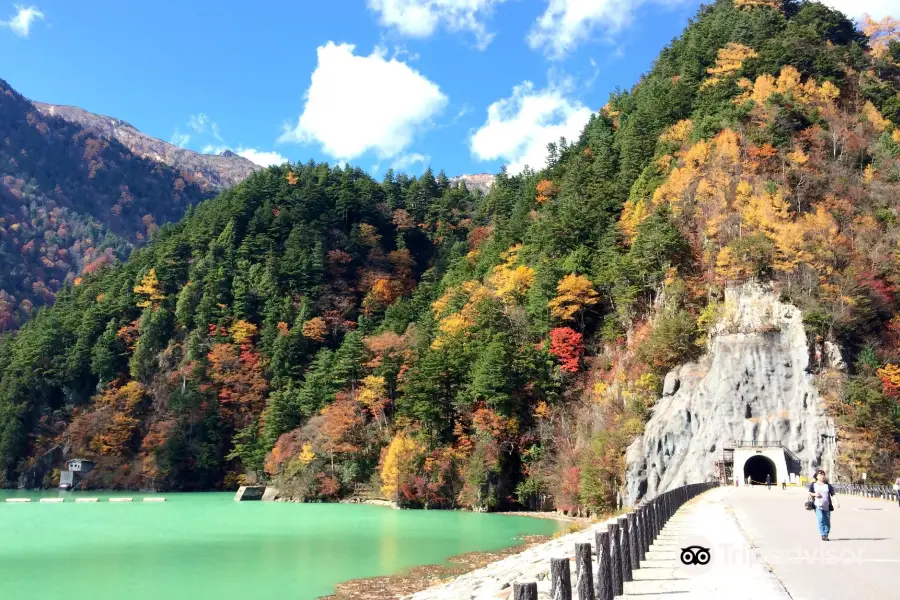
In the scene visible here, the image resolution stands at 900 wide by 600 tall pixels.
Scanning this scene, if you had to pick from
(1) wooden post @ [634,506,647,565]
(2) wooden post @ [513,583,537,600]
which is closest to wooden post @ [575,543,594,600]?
(2) wooden post @ [513,583,537,600]

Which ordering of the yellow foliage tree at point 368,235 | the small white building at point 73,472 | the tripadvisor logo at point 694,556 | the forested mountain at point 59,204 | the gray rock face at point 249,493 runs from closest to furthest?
the tripadvisor logo at point 694,556 < the gray rock face at point 249,493 < the small white building at point 73,472 < the yellow foliage tree at point 368,235 < the forested mountain at point 59,204

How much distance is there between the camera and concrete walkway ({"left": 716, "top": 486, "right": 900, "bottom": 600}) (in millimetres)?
8117

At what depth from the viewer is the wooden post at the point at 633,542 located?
10508mm

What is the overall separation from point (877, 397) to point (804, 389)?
337 centimetres

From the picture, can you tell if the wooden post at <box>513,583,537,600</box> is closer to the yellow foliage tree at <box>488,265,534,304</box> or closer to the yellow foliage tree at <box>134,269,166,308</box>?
the yellow foliage tree at <box>488,265,534,304</box>

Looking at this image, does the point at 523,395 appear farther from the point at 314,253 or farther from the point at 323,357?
the point at 314,253

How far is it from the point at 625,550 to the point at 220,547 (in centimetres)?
2206

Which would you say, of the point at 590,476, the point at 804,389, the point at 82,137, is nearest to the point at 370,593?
the point at 590,476

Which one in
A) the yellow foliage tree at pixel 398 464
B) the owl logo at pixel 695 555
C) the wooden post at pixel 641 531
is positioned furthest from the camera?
the yellow foliage tree at pixel 398 464

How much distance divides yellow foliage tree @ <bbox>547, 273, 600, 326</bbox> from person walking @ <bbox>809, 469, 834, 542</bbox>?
1442 inches

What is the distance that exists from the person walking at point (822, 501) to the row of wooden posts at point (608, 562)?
298 centimetres

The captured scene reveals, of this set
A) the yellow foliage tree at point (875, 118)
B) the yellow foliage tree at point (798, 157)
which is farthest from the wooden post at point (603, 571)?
the yellow foliage tree at point (875, 118)

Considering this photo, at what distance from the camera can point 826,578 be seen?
28.5ft

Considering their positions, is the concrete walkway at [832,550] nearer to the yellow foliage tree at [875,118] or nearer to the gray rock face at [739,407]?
the gray rock face at [739,407]
